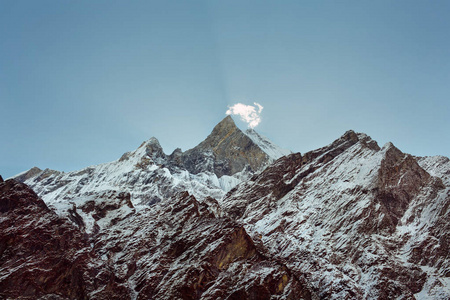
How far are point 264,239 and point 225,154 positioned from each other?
105826 mm

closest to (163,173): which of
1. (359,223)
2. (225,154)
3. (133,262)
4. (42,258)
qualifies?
(225,154)

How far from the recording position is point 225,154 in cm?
17050

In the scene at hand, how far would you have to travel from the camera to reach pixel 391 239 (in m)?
56.4

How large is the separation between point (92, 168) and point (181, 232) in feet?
350

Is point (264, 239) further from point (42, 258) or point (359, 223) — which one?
point (42, 258)

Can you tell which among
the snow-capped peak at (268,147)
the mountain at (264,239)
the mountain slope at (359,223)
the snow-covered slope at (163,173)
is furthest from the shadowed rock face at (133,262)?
the snow-capped peak at (268,147)

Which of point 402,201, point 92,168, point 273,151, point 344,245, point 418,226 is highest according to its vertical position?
point 273,151

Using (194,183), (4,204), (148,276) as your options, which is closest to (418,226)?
(148,276)

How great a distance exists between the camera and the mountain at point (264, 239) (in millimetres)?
45500

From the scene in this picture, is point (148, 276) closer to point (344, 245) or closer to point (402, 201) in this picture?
point (344, 245)

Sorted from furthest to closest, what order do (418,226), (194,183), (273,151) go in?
(273,151) → (194,183) → (418,226)

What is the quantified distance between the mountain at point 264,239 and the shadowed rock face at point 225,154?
216 ft

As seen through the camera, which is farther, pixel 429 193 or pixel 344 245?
pixel 429 193

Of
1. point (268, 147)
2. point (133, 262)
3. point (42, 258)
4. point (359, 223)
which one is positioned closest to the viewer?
point (42, 258)
